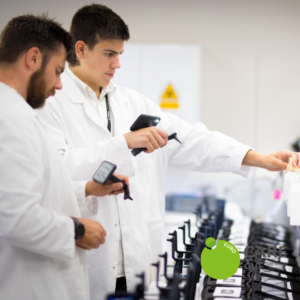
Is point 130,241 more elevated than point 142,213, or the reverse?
point 142,213

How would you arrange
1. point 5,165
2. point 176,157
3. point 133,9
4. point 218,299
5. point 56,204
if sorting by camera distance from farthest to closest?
point 133,9 → point 176,157 → point 218,299 → point 56,204 → point 5,165

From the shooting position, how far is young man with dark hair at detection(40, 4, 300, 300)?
1420mm

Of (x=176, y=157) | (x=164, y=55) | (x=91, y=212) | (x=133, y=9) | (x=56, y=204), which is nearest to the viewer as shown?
(x=56, y=204)

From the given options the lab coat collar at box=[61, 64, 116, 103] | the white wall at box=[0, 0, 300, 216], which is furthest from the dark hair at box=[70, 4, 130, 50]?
the white wall at box=[0, 0, 300, 216]

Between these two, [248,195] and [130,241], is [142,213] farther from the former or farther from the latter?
[248,195]

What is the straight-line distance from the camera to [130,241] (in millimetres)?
1528

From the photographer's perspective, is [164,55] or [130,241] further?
[164,55]

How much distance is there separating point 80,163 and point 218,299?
704mm

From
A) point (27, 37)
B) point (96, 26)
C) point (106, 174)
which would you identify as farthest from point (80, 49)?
point (106, 174)

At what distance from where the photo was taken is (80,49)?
1.63 metres

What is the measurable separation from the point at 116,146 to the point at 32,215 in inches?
21.2

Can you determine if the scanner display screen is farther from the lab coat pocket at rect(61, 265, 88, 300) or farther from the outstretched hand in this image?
the outstretched hand

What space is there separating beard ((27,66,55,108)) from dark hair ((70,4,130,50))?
597mm

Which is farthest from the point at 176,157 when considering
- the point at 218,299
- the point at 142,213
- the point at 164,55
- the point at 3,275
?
the point at 164,55
